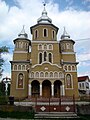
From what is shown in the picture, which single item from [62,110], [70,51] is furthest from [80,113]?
[70,51]

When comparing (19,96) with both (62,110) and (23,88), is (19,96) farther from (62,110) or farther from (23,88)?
(62,110)

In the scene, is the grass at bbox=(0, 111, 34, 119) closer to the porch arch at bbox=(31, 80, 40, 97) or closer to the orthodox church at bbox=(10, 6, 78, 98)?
the orthodox church at bbox=(10, 6, 78, 98)

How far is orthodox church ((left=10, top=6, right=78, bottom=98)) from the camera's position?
36.2 m

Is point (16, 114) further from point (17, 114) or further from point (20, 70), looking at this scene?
point (20, 70)

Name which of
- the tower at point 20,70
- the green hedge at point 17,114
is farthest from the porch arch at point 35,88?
the green hedge at point 17,114

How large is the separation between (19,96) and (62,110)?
18.3 metres

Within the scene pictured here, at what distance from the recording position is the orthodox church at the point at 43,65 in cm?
3625

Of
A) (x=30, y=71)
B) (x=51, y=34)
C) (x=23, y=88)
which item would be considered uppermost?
(x=51, y=34)

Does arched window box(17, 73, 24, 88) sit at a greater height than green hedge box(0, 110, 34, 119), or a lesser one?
greater

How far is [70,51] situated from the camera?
42844 mm

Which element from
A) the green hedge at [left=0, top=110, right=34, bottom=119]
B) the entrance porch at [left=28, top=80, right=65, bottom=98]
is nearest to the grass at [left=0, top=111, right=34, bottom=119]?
the green hedge at [left=0, top=110, right=34, bottom=119]

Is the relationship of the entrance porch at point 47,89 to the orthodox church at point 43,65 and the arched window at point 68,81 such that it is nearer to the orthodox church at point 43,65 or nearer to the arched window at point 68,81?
the orthodox church at point 43,65

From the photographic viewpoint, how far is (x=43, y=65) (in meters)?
37.1

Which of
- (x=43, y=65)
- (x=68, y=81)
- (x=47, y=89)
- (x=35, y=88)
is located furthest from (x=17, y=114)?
(x=68, y=81)
